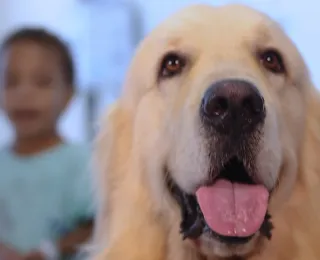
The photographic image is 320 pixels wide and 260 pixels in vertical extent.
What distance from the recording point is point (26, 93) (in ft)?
6.11

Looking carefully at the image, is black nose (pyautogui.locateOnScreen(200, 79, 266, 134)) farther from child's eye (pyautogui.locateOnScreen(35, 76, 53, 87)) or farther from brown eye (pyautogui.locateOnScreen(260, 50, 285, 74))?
child's eye (pyautogui.locateOnScreen(35, 76, 53, 87))

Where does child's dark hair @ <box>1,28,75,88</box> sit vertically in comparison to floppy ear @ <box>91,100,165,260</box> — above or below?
above

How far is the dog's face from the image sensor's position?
99cm

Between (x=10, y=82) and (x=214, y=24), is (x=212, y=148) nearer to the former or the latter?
(x=214, y=24)

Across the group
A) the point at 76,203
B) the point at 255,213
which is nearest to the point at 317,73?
the point at 76,203

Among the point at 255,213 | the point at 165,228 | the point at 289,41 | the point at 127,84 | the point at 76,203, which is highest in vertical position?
the point at 289,41

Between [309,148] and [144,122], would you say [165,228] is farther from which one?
[309,148]

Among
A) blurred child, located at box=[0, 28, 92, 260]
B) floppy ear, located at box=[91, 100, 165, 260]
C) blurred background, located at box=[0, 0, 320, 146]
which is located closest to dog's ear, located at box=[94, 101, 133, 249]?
floppy ear, located at box=[91, 100, 165, 260]

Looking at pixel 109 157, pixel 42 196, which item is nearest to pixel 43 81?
pixel 42 196

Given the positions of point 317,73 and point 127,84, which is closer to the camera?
point 127,84

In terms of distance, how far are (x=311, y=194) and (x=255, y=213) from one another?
9.5 inches

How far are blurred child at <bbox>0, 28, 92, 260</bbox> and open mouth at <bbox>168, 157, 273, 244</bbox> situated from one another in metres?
0.62

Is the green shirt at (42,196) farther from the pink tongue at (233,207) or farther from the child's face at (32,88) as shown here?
the pink tongue at (233,207)

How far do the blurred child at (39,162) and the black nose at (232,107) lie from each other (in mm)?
679
